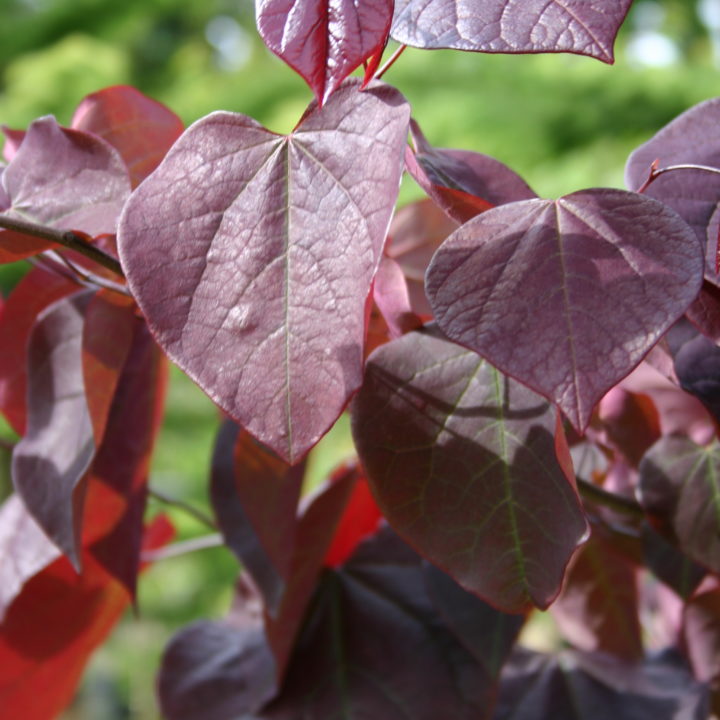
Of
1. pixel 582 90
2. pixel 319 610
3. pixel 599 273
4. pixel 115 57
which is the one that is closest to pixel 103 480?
pixel 319 610

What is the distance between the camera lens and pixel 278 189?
0.77ft

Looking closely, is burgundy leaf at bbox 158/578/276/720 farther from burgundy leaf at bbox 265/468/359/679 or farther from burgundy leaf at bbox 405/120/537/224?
burgundy leaf at bbox 405/120/537/224

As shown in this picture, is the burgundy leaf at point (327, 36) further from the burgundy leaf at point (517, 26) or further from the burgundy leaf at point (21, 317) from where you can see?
the burgundy leaf at point (21, 317)

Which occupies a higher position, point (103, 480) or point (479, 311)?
point (479, 311)

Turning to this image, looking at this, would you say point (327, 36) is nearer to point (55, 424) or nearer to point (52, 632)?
point (55, 424)

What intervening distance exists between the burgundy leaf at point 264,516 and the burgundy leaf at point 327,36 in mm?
161

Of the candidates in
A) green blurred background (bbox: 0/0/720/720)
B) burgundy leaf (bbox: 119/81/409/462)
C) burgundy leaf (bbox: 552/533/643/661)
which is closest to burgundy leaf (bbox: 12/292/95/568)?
burgundy leaf (bbox: 119/81/409/462)

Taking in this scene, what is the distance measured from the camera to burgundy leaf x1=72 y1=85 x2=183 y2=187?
34cm

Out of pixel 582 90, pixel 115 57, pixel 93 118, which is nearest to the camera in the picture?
pixel 93 118

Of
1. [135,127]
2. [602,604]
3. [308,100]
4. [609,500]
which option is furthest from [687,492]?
[308,100]

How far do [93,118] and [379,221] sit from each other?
0.58 ft

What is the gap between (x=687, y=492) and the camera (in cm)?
32

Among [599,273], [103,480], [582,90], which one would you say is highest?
[599,273]

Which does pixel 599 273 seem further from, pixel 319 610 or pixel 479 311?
pixel 319 610
